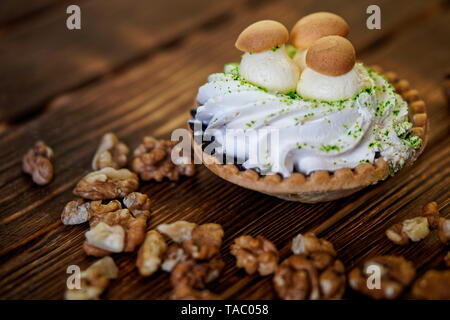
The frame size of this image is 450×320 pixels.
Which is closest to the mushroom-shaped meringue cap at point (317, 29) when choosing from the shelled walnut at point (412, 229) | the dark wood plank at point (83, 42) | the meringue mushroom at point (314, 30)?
the meringue mushroom at point (314, 30)

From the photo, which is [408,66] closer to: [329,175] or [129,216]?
[329,175]

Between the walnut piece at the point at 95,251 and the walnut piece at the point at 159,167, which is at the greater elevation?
the walnut piece at the point at 159,167

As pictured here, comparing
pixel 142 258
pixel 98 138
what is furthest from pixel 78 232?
pixel 98 138

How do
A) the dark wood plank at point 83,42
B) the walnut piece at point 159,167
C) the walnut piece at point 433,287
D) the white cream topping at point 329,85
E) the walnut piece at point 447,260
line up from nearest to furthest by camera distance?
1. the walnut piece at point 433,287
2. the walnut piece at point 447,260
3. the white cream topping at point 329,85
4. the walnut piece at point 159,167
5. the dark wood plank at point 83,42

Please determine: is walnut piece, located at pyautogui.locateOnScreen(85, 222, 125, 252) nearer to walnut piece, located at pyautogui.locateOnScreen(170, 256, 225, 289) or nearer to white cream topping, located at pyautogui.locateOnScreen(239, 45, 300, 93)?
walnut piece, located at pyautogui.locateOnScreen(170, 256, 225, 289)

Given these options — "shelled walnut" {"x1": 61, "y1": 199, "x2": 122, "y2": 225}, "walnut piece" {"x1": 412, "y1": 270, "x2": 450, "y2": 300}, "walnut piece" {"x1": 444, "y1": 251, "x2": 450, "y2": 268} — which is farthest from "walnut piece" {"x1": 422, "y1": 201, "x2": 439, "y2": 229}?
"shelled walnut" {"x1": 61, "y1": 199, "x2": 122, "y2": 225}

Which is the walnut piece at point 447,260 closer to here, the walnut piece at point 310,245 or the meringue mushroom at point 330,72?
the walnut piece at point 310,245

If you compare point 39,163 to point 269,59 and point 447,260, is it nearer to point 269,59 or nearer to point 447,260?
point 269,59
